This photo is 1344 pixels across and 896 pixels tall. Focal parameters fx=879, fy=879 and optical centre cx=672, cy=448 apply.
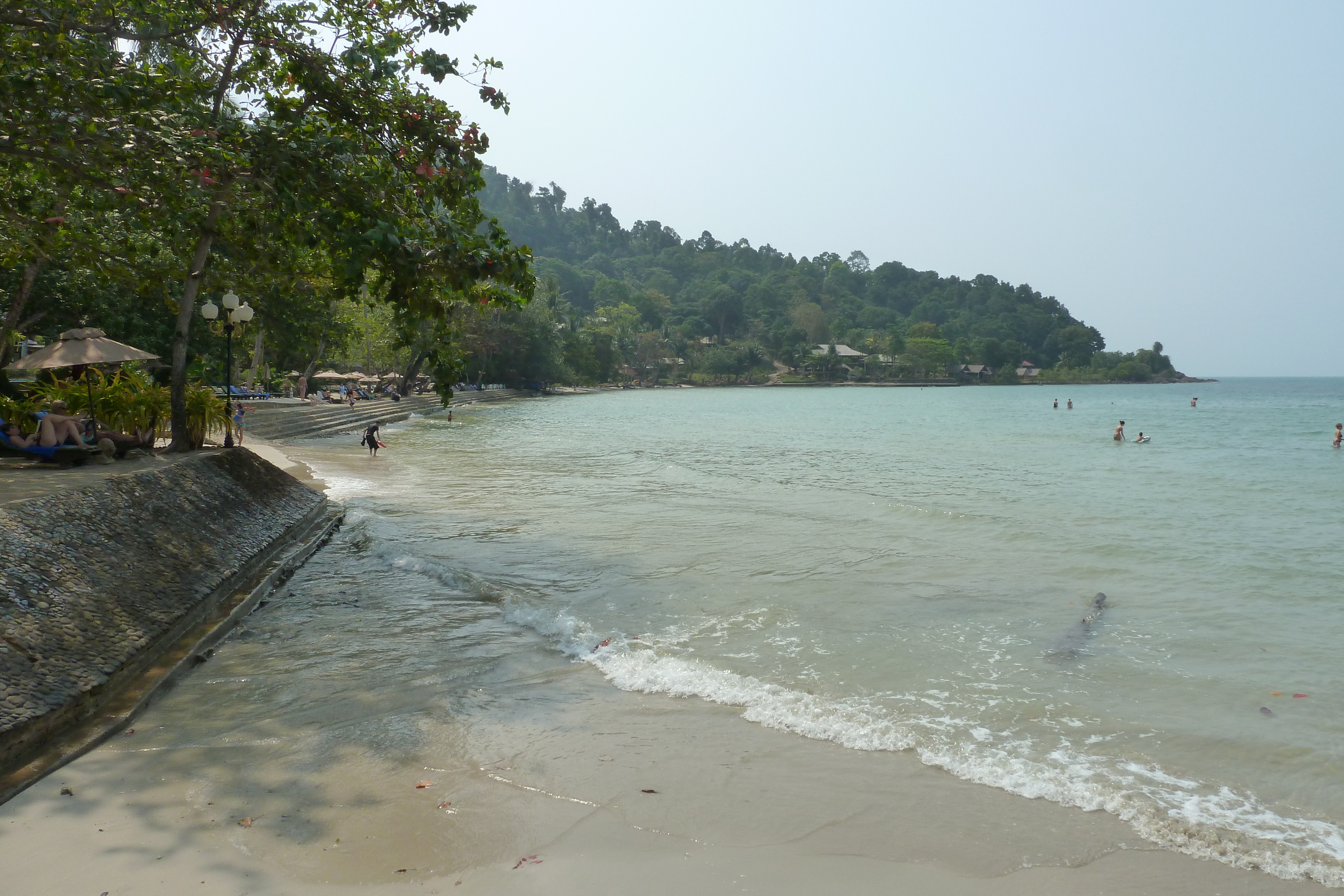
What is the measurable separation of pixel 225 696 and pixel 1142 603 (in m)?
8.58

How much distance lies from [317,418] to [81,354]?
21.2 meters

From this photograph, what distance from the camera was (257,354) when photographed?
34.1 meters

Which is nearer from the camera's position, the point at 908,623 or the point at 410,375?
the point at 908,623

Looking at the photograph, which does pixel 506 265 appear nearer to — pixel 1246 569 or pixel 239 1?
pixel 239 1

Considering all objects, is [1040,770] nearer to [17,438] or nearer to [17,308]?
[17,438]

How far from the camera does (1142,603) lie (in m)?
9.21

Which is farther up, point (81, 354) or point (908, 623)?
point (81, 354)

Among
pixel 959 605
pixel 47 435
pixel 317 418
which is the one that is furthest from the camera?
pixel 317 418

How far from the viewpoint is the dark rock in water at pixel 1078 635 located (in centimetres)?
725

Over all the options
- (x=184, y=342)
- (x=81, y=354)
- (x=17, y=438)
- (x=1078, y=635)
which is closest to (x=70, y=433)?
(x=17, y=438)

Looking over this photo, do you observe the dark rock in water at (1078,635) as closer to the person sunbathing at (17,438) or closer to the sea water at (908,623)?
the sea water at (908,623)

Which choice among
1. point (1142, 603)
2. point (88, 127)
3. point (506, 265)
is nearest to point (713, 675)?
point (506, 265)

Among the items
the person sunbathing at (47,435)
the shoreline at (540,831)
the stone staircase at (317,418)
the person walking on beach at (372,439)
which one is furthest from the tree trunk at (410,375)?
the shoreline at (540,831)

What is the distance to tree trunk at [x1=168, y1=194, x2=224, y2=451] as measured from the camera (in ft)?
34.8
